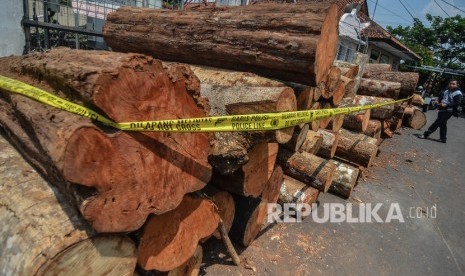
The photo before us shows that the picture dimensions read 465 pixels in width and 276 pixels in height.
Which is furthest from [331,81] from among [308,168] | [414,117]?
[414,117]

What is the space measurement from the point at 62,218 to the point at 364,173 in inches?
217

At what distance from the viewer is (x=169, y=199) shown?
198cm

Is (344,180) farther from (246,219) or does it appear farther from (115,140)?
(115,140)

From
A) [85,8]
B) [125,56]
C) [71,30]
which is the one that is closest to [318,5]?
[125,56]

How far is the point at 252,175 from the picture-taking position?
2.96 metres

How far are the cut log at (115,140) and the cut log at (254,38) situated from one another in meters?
→ 1.14

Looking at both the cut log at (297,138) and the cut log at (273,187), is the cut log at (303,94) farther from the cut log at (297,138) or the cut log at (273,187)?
the cut log at (273,187)

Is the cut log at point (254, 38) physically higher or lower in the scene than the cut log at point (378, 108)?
higher

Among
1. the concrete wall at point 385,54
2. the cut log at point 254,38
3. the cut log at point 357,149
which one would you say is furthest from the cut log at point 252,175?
the concrete wall at point 385,54

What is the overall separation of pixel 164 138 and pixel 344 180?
12.0ft

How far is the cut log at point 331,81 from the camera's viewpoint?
362cm

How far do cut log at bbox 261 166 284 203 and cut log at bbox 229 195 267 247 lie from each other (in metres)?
0.17

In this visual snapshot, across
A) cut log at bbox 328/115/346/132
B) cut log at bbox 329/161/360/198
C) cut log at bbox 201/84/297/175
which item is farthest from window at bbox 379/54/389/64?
cut log at bbox 201/84/297/175

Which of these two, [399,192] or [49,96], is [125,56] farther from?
[399,192]
